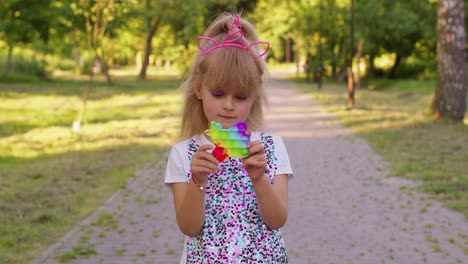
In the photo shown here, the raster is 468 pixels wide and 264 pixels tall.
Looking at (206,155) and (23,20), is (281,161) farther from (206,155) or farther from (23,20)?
(23,20)

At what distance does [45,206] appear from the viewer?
8.11m

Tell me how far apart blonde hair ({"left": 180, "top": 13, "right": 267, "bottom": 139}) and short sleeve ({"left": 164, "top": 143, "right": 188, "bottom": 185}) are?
0.43ft

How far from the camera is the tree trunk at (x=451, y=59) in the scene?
16281 millimetres

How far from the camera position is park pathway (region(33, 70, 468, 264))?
6.44 meters

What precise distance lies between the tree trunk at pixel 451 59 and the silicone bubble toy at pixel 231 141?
14911 millimetres

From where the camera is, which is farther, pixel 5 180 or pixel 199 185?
pixel 5 180

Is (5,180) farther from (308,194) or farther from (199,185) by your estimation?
(199,185)

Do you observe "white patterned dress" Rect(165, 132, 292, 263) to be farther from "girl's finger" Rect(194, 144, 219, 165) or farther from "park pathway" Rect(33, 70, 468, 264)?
"park pathway" Rect(33, 70, 468, 264)

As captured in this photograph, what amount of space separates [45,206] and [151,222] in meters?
1.24

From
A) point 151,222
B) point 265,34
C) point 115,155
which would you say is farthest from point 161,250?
point 265,34

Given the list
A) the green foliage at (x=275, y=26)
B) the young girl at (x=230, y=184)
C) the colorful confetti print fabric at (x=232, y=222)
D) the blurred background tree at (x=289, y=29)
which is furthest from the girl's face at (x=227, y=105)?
the blurred background tree at (x=289, y=29)

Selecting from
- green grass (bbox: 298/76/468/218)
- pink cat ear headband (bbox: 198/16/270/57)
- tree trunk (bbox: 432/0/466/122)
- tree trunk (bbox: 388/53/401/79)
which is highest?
pink cat ear headband (bbox: 198/16/270/57)

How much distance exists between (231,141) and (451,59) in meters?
15.1

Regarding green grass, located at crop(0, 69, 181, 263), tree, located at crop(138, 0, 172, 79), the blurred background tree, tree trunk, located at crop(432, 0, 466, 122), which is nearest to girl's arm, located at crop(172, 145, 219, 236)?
green grass, located at crop(0, 69, 181, 263)
